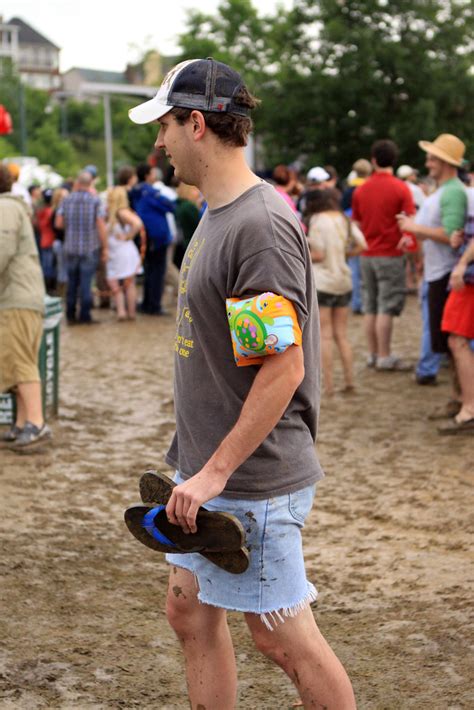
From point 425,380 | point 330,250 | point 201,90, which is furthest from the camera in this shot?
point 425,380

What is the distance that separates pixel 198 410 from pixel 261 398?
260 mm

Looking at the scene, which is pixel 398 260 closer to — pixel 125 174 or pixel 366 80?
pixel 125 174

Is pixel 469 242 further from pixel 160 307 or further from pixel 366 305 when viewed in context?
pixel 160 307

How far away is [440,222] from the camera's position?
7.76m

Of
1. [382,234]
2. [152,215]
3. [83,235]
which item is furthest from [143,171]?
[382,234]


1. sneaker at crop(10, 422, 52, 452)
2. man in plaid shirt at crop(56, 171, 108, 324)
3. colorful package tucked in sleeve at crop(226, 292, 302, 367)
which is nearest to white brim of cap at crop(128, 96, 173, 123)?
colorful package tucked in sleeve at crop(226, 292, 302, 367)

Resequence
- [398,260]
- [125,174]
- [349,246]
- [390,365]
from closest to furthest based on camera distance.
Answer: [349,246], [398,260], [390,365], [125,174]

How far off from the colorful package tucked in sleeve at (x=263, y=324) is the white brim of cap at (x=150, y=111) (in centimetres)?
50

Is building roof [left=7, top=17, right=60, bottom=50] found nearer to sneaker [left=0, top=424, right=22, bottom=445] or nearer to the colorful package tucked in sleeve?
sneaker [left=0, top=424, right=22, bottom=445]

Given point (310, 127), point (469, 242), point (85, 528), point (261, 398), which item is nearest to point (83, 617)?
point (85, 528)

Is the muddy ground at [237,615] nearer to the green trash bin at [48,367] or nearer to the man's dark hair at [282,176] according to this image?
the green trash bin at [48,367]

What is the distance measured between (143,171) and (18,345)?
7675 millimetres

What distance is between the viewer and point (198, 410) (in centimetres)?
277

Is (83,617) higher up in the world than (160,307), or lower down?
higher up
